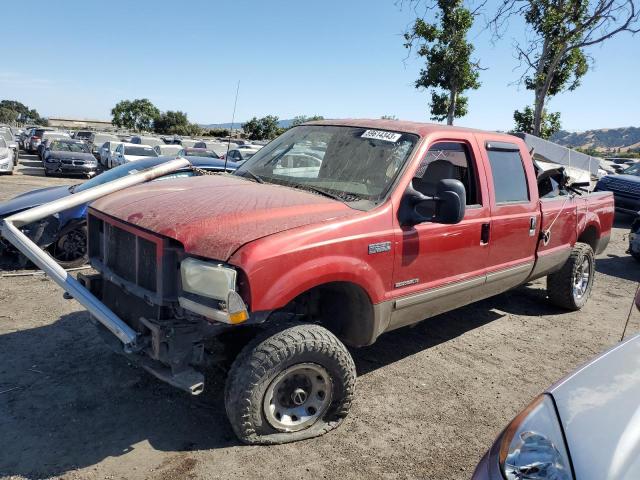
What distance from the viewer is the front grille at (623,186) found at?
13.1 metres

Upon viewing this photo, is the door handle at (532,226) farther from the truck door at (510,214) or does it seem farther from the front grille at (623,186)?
the front grille at (623,186)

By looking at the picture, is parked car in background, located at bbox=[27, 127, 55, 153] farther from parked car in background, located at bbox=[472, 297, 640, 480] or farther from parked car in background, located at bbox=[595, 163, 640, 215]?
parked car in background, located at bbox=[472, 297, 640, 480]

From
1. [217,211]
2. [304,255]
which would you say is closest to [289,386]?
[304,255]

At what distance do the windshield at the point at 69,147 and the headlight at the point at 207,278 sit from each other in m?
19.9

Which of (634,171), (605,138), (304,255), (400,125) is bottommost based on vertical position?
(304,255)

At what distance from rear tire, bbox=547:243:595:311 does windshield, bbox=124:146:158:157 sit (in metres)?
16.0

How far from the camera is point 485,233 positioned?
4117mm

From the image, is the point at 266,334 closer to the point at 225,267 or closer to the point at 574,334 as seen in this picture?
the point at 225,267

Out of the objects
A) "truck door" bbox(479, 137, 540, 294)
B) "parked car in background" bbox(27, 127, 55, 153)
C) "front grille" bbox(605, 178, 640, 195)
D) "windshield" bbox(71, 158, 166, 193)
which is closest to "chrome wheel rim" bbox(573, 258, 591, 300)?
"truck door" bbox(479, 137, 540, 294)

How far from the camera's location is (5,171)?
17.6 metres

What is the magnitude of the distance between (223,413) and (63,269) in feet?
4.73

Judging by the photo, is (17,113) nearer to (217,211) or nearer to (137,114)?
(137,114)

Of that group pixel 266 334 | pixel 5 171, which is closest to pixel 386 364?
pixel 266 334

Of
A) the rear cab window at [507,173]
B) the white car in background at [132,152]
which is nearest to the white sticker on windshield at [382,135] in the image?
the rear cab window at [507,173]
